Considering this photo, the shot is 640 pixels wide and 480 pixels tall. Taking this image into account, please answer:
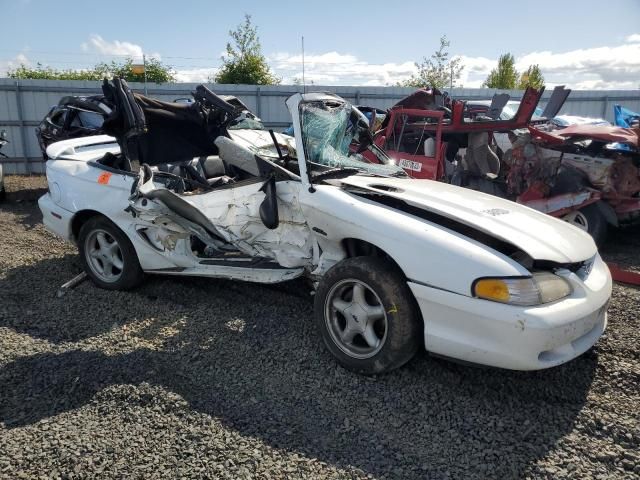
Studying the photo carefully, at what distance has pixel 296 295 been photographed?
15.0 feet

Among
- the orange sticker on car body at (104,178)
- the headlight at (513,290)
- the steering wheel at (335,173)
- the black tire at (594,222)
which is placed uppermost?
the steering wheel at (335,173)

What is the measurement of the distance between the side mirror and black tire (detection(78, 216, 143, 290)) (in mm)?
1524

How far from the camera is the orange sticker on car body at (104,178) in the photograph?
4.57 meters

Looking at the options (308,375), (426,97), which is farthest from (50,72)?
(308,375)

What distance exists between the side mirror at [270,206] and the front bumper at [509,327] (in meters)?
1.23

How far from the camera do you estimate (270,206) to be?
12.2 feet

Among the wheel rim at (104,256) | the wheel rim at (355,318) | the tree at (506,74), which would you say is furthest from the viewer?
the tree at (506,74)

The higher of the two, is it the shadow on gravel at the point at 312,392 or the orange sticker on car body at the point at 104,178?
the orange sticker on car body at the point at 104,178

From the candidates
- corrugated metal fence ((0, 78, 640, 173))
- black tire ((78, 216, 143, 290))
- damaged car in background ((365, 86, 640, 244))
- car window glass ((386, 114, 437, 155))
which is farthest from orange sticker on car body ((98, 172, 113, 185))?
corrugated metal fence ((0, 78, 640, 173))

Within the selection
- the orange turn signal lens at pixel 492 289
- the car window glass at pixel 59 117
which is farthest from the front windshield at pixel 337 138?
the car window glass at pixel 59 117

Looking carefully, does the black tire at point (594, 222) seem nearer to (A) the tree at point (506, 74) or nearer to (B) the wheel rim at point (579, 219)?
(B) the wheel rim at point (579, 219)

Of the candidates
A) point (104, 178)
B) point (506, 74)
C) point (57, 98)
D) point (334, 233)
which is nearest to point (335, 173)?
point (334, 233)

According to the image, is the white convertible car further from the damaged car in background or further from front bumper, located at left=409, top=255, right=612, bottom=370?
the damaged car in background

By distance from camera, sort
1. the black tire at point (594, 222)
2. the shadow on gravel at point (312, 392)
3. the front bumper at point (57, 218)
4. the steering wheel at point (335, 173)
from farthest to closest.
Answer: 1. the black tire at point (594, 222)
2. the front bumper at point (57, 218)
3. the steering wheel at point (335, 173)
4. the shadow on gravel at point (312, 392)
